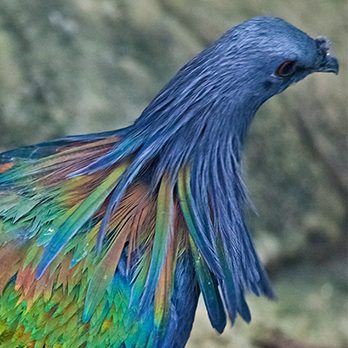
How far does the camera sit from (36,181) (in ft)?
7.30

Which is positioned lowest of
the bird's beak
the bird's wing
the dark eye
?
the bird's wing

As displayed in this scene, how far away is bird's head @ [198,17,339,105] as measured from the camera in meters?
2.07

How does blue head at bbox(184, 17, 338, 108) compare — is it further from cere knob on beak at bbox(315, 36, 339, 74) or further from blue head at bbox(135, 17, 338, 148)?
cere knob on beak at bbox(315, 36, 339, 74)

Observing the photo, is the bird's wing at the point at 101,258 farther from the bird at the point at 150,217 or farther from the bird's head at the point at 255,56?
the bird's head at the point at 255,56

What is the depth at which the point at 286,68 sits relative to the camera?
84.4 inches

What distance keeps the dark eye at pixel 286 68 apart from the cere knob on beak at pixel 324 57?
0.37 feet

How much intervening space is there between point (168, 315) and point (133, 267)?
0.45 ft

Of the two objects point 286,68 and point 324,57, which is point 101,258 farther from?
point 324,57

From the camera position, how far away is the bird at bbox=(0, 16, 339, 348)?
210 centimetres

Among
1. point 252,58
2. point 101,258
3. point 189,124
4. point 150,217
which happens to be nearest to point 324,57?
point 252,58

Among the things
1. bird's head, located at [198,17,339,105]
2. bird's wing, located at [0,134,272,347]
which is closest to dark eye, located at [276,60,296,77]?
bird's head, located at [198,17,339,105]

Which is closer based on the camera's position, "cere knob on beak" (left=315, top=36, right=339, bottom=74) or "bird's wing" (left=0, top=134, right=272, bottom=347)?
"bird's wing" (left=0, top=134, right=272, bottom=347)

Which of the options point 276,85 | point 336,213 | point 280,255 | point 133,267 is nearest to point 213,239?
point 133,267

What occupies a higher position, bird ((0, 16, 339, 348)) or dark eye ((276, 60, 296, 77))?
dark eye ((276, 60, 296, 77))
